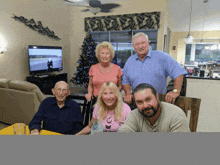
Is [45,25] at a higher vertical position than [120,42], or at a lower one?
higher

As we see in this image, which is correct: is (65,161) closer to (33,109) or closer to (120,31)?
(33,109)

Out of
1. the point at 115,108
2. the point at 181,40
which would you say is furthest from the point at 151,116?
the point at 181,40

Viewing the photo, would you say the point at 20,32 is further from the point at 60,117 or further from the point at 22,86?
the point at 60,117

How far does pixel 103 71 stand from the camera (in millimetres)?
1167

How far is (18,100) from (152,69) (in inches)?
61.5

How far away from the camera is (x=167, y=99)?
0.75 metres

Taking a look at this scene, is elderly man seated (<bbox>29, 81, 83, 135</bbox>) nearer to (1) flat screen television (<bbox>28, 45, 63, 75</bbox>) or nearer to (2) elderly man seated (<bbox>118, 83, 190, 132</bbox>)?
(2) elderly man seated (<bbox>118, 83, 190, 132</bbox>)

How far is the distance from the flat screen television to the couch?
4.26ft

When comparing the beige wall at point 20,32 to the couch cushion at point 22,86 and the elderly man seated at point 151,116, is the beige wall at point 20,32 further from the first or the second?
the elderly man seated at point 151,116

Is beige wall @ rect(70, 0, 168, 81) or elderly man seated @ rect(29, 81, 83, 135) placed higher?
beige wall @ rect(70, 0, 168, 81)

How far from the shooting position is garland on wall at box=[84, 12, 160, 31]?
3.71 metres

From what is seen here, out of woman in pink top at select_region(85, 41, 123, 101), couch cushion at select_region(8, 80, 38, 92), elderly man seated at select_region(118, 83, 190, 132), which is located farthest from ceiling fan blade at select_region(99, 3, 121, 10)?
elderly man seated at select_region(118, 83, 190, 132)

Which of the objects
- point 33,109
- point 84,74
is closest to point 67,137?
point 33,109

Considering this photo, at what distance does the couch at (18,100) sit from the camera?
168 centimetres
